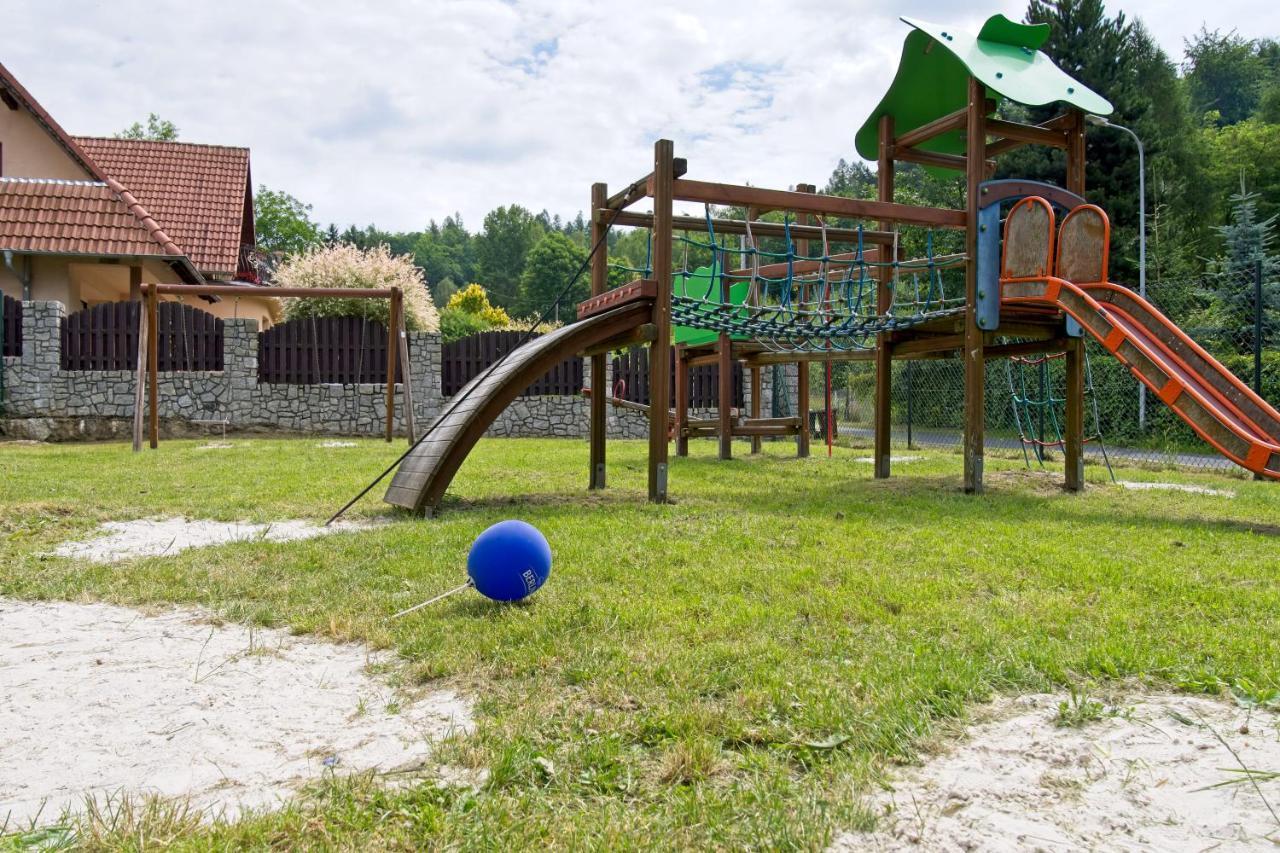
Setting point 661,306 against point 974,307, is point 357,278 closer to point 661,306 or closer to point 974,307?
point 661,306

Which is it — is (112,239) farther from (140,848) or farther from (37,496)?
(140,848)

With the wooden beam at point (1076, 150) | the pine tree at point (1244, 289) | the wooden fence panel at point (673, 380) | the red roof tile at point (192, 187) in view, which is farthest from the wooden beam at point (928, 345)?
the red roof tile at point (192, 187)

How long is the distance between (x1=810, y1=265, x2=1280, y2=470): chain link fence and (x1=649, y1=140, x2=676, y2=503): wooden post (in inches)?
237

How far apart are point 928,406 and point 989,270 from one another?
49.8ft

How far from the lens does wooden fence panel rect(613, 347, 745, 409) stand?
19.9m

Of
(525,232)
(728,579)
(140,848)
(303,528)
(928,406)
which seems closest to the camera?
(140,848)

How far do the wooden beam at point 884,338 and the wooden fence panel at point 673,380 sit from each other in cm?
930

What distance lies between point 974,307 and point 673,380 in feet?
38.5

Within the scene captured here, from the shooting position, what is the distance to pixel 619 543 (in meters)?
5.68

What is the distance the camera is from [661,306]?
8.01 metres

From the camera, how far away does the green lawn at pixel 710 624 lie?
223 centimetres

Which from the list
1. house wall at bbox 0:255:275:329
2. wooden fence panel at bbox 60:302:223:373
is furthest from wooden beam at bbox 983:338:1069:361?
wooden fence panel at bbox 60:302:223:373

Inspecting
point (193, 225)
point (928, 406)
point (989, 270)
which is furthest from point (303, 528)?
point (193, 225)

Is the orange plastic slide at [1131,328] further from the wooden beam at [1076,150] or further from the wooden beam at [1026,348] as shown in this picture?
the wooden beam at [1076,150]
